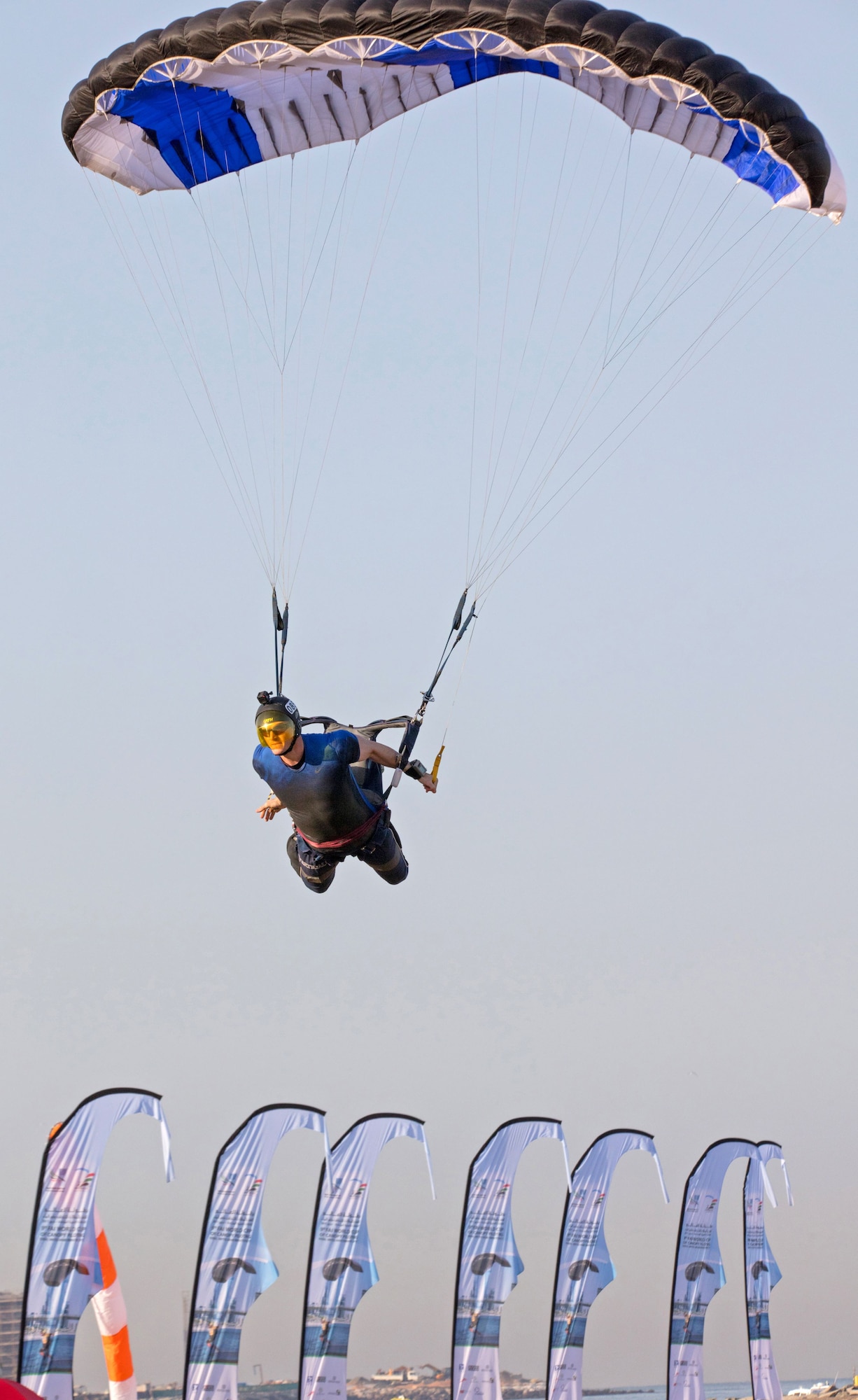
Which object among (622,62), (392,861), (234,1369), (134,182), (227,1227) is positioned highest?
(134,182)

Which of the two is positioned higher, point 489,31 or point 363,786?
point 489,31

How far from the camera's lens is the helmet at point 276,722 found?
1217cm

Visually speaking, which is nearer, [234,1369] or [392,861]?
[392,861]

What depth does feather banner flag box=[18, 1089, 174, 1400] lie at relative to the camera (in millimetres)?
17125

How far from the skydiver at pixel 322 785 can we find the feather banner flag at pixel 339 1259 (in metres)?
8.46

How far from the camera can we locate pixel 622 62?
41.9ft

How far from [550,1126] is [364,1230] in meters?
3.90

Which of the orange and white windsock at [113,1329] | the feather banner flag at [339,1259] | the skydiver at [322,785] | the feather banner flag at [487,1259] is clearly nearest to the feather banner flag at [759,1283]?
the feather banner flag at [487,1259]

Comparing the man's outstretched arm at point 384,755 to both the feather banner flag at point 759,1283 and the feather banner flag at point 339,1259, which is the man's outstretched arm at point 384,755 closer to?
the feather banner flag at point 339,1259

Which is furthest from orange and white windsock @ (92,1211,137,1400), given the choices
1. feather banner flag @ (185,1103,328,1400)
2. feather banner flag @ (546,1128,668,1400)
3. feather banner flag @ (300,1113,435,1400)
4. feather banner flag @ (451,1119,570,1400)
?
feather banner flag @ (546,1128,668,1400)

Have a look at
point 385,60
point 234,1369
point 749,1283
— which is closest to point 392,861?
point 385,60

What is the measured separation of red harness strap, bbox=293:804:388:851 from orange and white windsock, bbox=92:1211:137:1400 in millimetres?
8009

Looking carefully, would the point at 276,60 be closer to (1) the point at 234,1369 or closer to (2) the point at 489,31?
(2) the point at 489,31

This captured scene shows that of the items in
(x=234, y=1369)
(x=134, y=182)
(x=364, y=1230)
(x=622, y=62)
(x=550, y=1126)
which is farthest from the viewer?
(x=550, y=1126)
